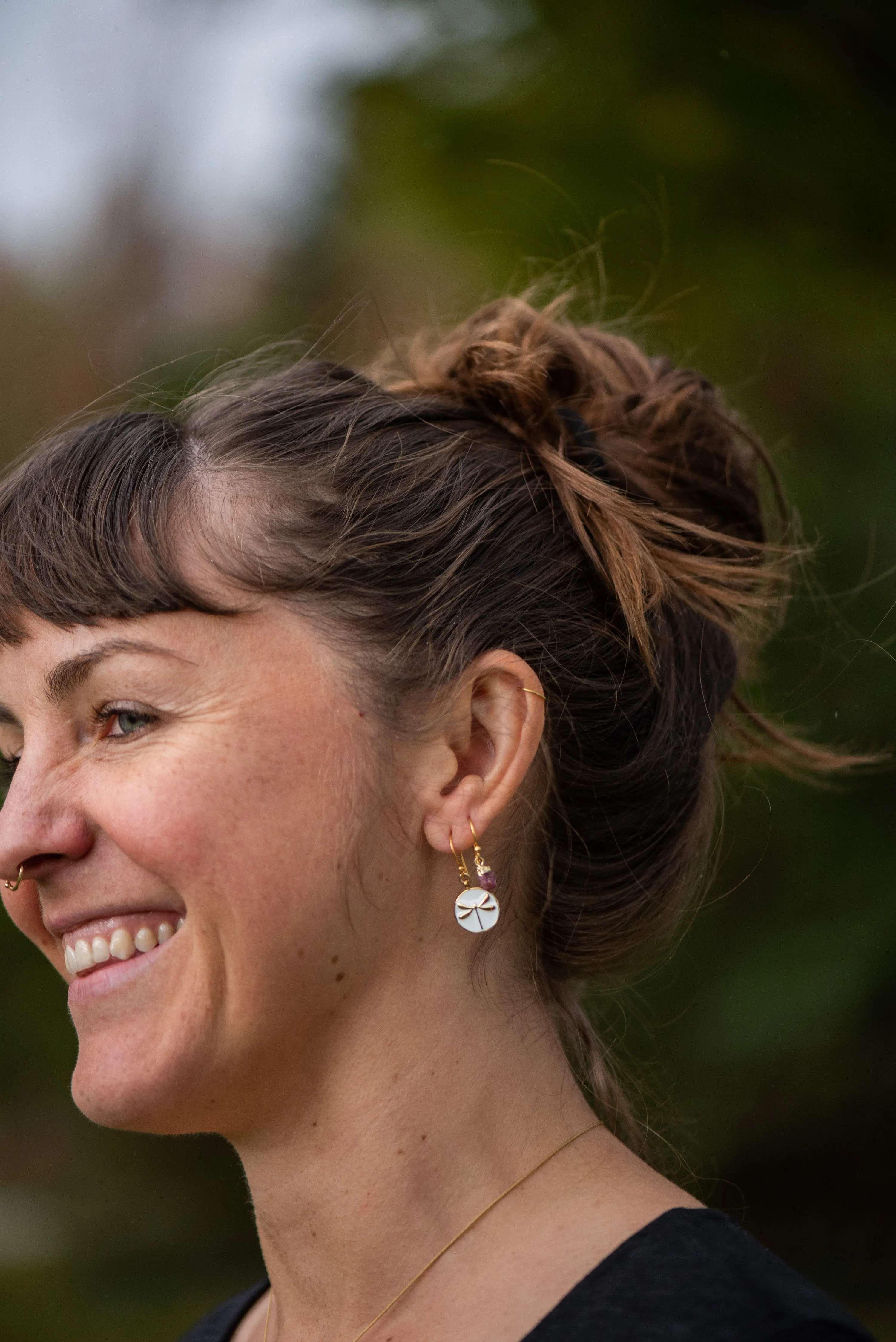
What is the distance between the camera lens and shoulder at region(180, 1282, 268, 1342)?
191cm

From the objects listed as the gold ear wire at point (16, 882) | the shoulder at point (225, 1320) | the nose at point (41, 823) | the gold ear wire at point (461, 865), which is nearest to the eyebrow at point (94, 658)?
the nose at point (41, 823)

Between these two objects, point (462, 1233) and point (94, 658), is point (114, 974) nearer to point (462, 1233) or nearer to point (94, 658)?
point (94, 658)

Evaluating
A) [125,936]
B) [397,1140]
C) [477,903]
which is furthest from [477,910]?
[125,936]

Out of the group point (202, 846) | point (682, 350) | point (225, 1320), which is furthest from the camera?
point (682, 350)

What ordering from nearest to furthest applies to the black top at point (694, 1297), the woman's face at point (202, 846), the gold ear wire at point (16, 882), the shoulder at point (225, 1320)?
1. the black top at point (694, 1297)
2. the woman's face at point (202, 846)
3. the gold ear wire at point (16, 882)
4. the shoulder at point (225, 1320)

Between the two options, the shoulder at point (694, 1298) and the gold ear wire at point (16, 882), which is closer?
the shoulder at point (694, 1298)

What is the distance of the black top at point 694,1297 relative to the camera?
124 centimetres

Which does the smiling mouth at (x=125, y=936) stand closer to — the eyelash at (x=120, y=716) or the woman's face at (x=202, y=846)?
the woman's face at (x=202, y=846)

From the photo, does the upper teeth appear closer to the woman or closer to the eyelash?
the woman

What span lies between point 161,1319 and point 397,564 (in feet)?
7.71

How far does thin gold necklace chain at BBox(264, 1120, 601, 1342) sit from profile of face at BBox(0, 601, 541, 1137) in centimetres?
24

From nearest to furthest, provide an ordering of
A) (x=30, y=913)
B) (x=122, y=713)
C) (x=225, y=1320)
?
(x=122, y=713) < (x=30, y=913) < (x=225, y=1320)

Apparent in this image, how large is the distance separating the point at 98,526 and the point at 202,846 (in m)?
0.42

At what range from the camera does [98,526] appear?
60.9 inches
